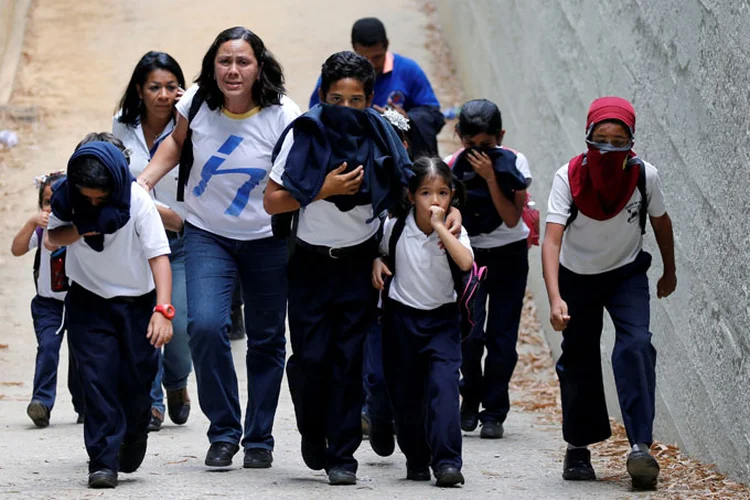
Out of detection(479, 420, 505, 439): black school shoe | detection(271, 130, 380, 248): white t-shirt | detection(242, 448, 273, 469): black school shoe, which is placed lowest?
detection(242, 448, 273, 469): black school shoe

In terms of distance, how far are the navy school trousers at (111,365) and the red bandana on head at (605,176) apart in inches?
80.4

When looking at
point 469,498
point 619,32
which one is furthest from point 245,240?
point 619,32

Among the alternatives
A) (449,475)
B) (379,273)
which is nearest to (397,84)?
(379,273)

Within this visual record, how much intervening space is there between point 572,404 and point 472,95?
9637 millimetres

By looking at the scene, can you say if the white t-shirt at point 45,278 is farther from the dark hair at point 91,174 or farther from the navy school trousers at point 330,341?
the navy school trousers at point 330,341

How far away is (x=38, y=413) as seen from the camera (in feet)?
27.8

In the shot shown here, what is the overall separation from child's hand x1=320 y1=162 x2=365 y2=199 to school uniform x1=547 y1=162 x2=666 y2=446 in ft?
3.19

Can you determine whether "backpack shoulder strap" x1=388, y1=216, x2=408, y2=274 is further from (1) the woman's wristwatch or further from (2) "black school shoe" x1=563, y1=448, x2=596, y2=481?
(2) "black school shoe" x1=563, y1=448, x2=596, y2=481

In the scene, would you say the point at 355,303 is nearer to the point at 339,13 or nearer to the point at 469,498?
the point at 469,498

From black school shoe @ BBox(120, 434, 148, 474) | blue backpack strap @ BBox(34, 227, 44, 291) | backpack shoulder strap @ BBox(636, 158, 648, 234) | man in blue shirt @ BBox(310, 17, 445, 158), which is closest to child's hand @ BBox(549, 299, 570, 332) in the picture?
backpack shoulder strap @ BBox(636, 158, 648, 234)

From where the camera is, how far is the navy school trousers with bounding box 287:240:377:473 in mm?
6230

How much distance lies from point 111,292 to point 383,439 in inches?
65.0

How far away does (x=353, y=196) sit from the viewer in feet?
20.0

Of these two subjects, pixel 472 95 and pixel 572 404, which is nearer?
pixel 572 404
